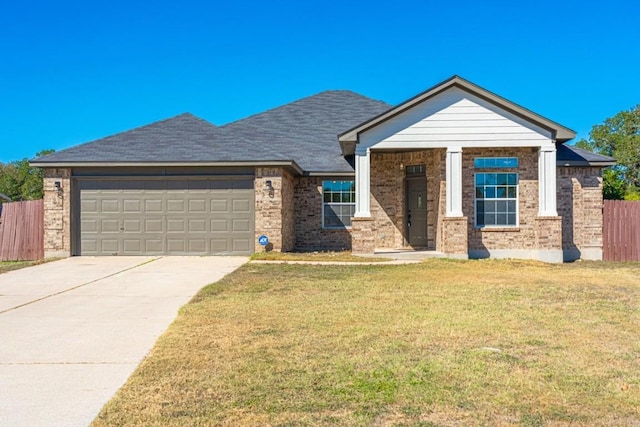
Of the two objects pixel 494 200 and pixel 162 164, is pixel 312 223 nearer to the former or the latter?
pixel 162 164

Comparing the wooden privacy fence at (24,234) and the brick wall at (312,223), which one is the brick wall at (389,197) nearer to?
the brick wall at (312,223)

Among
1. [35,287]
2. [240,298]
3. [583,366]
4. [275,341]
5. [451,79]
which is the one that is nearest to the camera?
[583,366]

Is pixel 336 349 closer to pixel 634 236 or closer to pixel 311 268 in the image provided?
pixel 311 268

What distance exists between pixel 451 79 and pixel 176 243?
31.3 ft

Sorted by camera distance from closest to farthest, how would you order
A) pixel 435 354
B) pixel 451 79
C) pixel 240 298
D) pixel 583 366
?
pixel 583 366, pixel 435 354, pixel 240 298, pixel 451 79

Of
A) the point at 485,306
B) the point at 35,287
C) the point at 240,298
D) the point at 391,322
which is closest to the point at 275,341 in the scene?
the point at 391,322

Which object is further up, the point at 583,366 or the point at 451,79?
the point at 451,79

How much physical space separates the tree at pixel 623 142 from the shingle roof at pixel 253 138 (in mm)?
27375

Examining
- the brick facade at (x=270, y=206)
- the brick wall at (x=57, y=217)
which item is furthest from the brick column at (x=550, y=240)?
the brick wall at (x=57, y=217)

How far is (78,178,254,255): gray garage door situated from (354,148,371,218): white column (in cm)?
325

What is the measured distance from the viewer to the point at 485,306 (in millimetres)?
7906

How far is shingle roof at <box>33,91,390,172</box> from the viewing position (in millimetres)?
15945

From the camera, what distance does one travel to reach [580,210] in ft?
55.4

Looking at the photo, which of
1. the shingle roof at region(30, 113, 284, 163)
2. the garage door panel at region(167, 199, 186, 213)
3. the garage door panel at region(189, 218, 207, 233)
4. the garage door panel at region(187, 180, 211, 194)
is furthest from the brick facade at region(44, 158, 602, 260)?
the garage door panel at region(167, 199, 186, 213)
